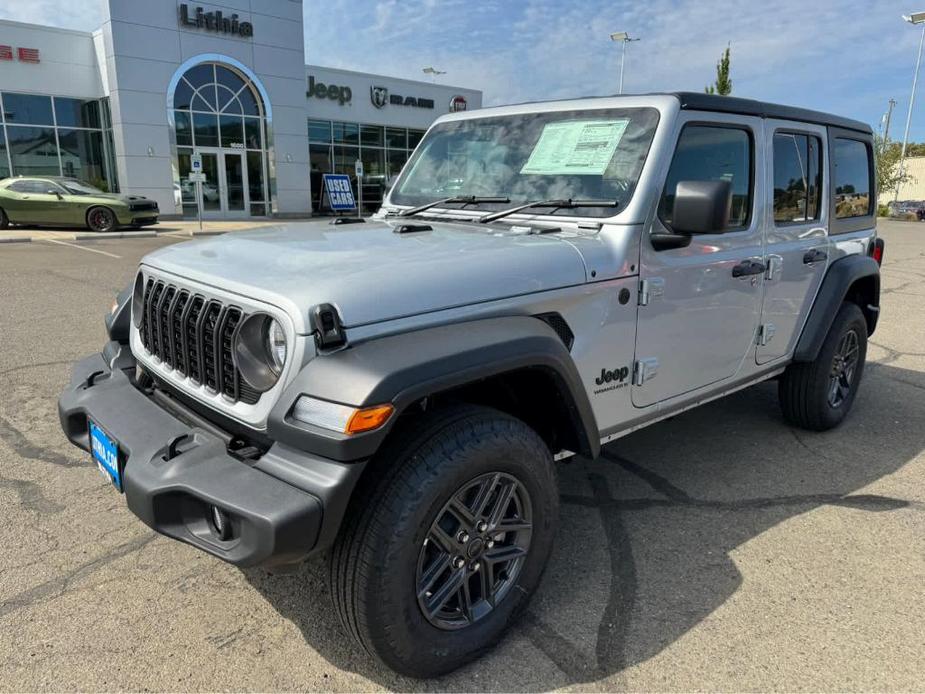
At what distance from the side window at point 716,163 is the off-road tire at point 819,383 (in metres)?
1.33

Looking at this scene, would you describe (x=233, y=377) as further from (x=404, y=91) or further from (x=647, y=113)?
(x=404, y=91)

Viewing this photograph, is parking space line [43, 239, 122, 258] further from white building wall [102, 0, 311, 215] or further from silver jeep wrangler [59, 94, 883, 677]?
silver jeep wrangler [59, 94, 883, 677]

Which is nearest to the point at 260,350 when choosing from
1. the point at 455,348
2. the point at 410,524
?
Answer: the point at 455,348

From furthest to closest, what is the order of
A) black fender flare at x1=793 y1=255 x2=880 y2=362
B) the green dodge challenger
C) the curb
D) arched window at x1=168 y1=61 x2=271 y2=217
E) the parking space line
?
1. arched window at x1=168 y1=61 x2=271 y2=217
2. the green dodge challenger
3. the curb
4. the parking space line
5. black fender flare at x1=793 y1=255 x2=880 y2=362

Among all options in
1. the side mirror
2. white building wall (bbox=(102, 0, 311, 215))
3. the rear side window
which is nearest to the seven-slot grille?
the side mirror

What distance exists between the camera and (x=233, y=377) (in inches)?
87.3

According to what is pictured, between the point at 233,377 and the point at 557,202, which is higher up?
the point at 557,202

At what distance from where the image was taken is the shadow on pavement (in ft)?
7.96

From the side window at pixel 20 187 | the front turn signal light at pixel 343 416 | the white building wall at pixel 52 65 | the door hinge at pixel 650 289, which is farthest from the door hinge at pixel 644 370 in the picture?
the white building wall at pixel 52 65

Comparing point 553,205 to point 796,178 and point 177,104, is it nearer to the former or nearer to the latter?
point 796,178

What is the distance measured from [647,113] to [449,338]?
158cm

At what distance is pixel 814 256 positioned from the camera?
13.0ft

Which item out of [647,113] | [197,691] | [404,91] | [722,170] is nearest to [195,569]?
[197,691]

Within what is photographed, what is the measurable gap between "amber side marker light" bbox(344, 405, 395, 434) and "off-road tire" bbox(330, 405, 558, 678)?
0.21m
